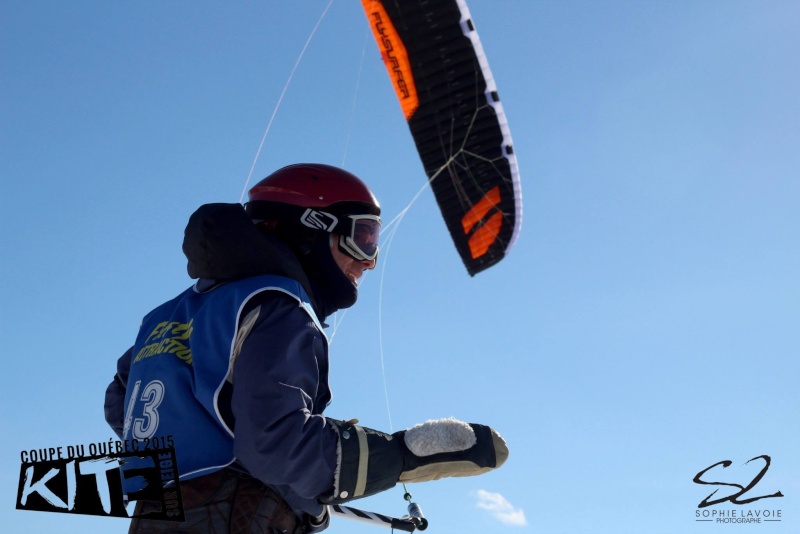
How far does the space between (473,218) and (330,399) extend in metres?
8.25

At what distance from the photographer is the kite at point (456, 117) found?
404 inches

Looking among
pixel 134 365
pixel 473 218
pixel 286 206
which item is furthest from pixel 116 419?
pixel 473 218

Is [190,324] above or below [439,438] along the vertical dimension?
above

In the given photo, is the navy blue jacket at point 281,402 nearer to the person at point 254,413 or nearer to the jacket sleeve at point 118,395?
the person at point 254,413

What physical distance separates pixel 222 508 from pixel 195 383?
1.74ft

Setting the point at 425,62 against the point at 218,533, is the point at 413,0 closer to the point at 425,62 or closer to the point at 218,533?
the point at 425,62

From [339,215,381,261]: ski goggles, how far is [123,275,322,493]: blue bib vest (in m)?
0.78

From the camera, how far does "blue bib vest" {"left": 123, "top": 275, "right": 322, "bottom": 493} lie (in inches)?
140

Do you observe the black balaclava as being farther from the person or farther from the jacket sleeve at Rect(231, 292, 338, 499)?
the jacket sleeve at Rect(231, 292, 338, 499)

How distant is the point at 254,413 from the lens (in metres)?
3.34

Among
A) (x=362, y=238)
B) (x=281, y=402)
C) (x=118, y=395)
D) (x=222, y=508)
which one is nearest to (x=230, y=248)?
(x=281, y=402)

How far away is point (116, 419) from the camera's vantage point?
4.68m

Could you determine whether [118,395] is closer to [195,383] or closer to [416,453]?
[195,383]

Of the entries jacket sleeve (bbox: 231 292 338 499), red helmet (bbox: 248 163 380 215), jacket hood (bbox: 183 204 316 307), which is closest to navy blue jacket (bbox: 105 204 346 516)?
jacket sleeve (bbox: 231 292 338 499)
